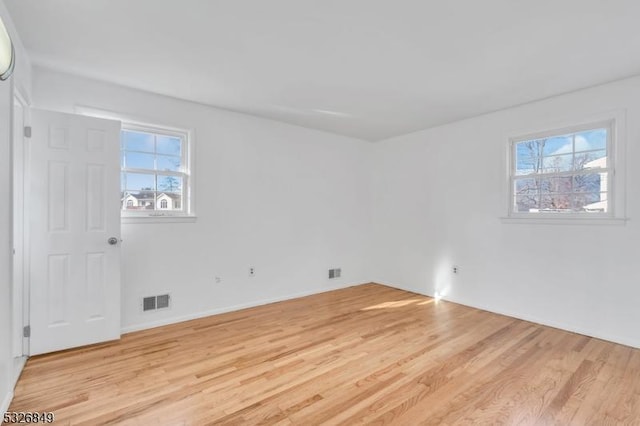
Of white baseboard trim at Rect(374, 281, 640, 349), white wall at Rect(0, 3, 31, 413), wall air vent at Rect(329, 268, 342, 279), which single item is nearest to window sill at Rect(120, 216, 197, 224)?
white wall at Rect(0, 3, 31, 413)

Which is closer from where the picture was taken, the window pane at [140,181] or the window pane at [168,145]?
the window pane at [140,181]

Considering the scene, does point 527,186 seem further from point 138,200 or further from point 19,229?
point 19,229

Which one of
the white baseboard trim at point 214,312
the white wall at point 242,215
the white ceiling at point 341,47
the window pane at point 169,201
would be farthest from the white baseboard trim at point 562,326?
the window pane at point 169,201

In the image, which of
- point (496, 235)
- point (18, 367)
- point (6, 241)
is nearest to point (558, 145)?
point (496, 235)

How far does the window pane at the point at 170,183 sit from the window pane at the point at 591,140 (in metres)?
4.40

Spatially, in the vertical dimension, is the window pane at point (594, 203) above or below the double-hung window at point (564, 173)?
below

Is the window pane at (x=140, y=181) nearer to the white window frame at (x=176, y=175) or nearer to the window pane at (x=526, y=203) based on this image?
the white window frame at (x=176, y=175)

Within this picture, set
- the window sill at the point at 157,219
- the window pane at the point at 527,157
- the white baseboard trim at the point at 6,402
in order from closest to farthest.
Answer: the white baseboard trim at the point at 6,402 < the window sill at the point at 157,219 < the window pane at the point at 527,157

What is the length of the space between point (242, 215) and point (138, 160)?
4.30ft

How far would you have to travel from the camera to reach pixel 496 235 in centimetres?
390

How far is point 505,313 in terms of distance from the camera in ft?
12.4

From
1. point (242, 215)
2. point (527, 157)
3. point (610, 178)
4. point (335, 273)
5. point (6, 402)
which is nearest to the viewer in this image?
point (6, 402)

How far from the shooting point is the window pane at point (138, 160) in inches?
131

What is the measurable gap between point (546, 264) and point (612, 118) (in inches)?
62.4
